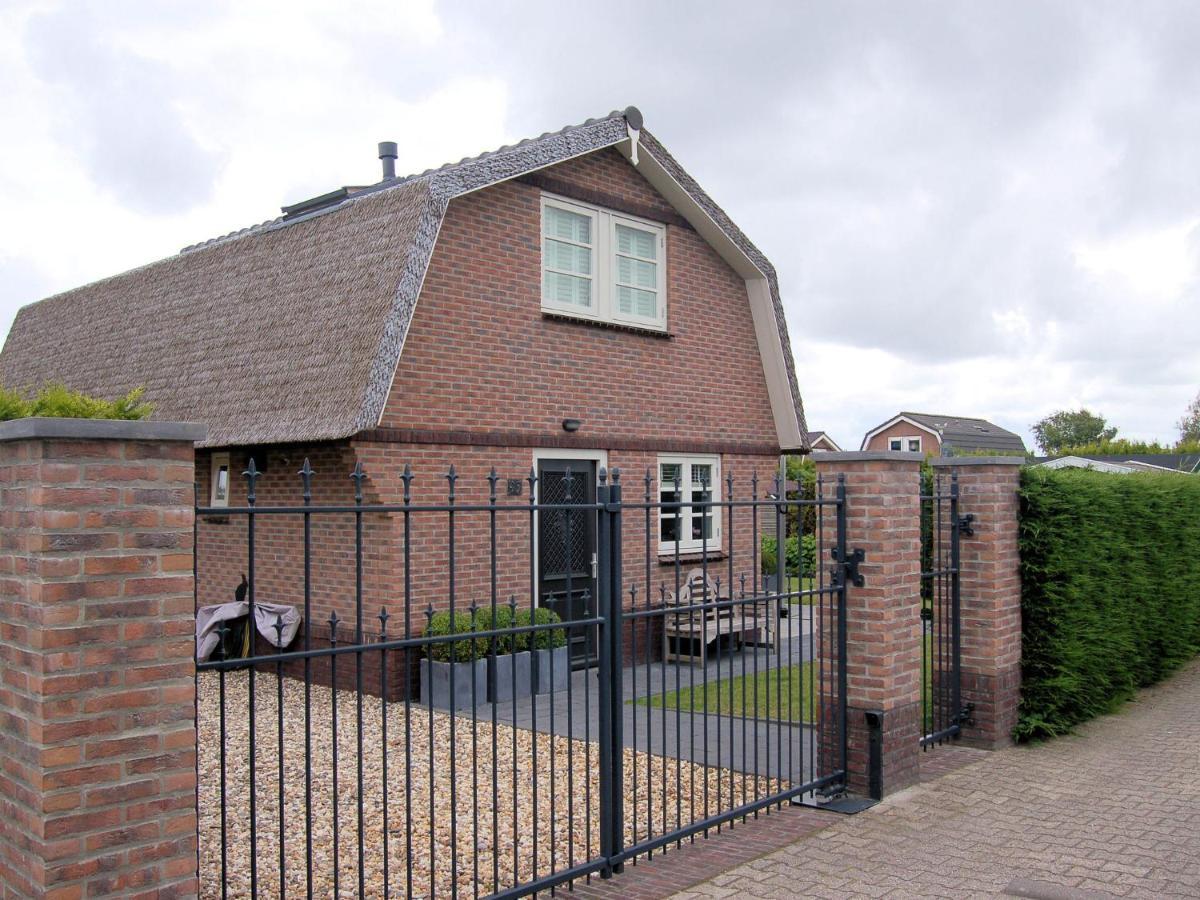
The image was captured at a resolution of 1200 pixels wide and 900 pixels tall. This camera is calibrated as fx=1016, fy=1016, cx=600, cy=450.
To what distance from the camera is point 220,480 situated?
11.9 metres

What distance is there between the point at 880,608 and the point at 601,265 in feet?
22.6

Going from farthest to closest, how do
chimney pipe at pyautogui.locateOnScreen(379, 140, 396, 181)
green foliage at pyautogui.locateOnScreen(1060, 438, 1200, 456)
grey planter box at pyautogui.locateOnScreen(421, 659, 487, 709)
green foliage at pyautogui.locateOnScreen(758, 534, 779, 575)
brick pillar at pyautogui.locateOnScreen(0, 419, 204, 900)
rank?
green foliage at pyautogui.locateOnScreen(1060, 438, 1200, 456)
green foliage at pyautogui.locateOnScreen(758, 534, 779, 575)
chimney pipe at pyautogui.locateOnScreen(379, 140, 396, 181)
grey planter box at pyautogui.locateOnScreen(421, 659, 487, 709)
brick pillar at pyautogui.locateOnScreen(0, 419, 204, 900)

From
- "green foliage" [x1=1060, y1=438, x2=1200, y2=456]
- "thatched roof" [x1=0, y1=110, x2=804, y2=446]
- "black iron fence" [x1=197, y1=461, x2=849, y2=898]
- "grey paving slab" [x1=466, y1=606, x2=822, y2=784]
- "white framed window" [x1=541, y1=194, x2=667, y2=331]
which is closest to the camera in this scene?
"black iron fence" [x1=197, y1=461, x2=849, y2=898]

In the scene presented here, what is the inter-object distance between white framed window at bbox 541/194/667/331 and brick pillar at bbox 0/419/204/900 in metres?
8.64

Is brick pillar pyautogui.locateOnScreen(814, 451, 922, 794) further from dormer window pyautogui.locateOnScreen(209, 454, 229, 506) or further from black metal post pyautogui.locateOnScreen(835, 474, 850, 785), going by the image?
dormer window pyautogui.locateOnScreen(209, 454, 229, 506)

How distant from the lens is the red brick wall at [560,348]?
34.9 ft

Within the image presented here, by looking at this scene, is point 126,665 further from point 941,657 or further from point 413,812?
point 941,657

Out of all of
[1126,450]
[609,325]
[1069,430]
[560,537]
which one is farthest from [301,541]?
[1069,430]

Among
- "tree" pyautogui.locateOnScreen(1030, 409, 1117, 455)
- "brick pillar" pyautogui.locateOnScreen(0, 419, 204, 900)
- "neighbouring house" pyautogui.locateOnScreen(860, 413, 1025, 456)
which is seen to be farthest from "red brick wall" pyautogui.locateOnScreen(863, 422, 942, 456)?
"brick pillar" pyautogui.locateOnScreen(0, 419, 204, 900)

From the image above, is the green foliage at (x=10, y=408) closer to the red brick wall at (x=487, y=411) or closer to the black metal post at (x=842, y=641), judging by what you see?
the red brick wall at (x=487, y=411)

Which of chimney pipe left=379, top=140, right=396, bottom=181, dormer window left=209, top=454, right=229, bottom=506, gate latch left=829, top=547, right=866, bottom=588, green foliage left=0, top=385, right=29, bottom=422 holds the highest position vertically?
chimney pipe left=379, top=140, right=396, bottom=181

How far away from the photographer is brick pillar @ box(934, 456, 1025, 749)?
25.3ft

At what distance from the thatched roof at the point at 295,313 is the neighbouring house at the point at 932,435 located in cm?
3867

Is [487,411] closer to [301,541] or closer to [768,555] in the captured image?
[301,541]
